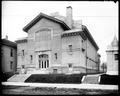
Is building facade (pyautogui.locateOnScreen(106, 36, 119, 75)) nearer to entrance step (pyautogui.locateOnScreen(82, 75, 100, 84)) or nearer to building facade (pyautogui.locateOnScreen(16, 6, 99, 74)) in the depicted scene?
building facade (pyautogui.locateOnScreen(16, 6, 99, 74))

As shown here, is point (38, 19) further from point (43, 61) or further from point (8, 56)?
point (8, 56)

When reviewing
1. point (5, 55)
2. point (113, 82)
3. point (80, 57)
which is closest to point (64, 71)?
point (80, 57)

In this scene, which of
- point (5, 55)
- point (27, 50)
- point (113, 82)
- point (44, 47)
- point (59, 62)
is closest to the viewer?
point (113, 82)

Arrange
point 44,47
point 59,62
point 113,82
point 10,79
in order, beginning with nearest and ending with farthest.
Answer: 1. point 113,82
2. point 10,79
3. point 59,62
4. point 44,47

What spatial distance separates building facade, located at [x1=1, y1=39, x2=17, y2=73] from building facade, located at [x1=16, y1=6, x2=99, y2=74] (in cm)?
400

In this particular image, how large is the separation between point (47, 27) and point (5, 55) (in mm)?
12932

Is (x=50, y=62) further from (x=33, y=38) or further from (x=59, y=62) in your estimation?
(x=33, y=38)

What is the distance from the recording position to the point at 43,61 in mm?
32406

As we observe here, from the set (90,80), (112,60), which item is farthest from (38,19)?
(90,80)

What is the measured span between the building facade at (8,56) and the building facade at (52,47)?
400 centimetres

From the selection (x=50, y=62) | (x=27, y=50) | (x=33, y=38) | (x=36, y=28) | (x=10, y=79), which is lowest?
(x=10, y=79)

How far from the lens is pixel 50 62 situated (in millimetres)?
31219

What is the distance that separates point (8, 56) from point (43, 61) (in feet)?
35.1

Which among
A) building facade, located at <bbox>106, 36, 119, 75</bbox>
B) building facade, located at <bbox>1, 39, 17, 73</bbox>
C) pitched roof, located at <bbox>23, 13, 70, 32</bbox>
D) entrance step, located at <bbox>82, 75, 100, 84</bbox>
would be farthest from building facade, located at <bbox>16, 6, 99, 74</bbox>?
entrance step, located at <bbox>82, 75, 100, 84</bbox>
